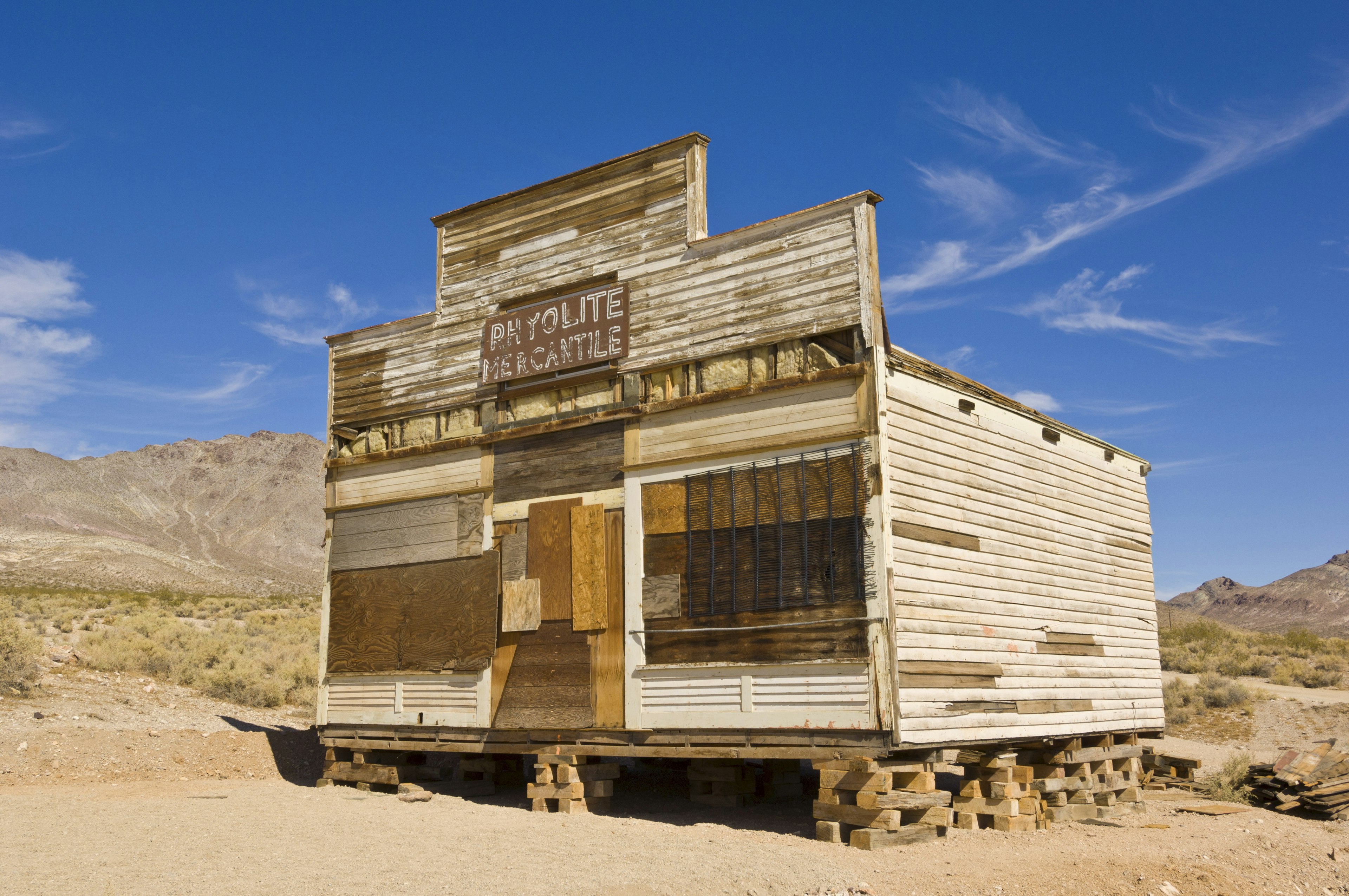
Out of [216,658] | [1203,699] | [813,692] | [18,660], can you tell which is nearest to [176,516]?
[216,658]

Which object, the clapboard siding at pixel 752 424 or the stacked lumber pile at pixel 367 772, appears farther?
the stacked lumber pile at pixel 367 772

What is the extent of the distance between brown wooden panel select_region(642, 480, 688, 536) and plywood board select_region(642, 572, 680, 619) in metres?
0.51

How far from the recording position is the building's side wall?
11.0 m

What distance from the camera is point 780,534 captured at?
11344 mm

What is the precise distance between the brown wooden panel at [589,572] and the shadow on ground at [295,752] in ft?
19.1

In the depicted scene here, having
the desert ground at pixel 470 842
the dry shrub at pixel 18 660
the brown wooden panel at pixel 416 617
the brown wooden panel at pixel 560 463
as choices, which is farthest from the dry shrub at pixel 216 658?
the brown wooden panel at pixel 560 463

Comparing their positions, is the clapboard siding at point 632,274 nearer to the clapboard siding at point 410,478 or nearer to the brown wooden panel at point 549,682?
the clapboard siding at point 410,478

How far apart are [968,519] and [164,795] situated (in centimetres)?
1010

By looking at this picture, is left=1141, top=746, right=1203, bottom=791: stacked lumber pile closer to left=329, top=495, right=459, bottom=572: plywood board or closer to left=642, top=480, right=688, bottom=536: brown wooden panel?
left=642, top=480, right=688, bottom=536: brown wooden panel

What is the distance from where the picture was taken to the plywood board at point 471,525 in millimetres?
13836

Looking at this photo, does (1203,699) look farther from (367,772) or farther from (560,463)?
(367,772)

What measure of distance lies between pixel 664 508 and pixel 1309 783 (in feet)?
34.3

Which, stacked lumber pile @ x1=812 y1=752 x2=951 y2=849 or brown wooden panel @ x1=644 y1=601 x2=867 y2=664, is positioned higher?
brown wooden panel @ x1=644 y1=601 x2=867 y2=664

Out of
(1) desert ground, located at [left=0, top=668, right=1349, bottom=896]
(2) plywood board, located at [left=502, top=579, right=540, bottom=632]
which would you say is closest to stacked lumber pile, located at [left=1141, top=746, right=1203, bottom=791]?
(1) desert ground, located at [left=0, top=668, right=1349, bottom=896]
